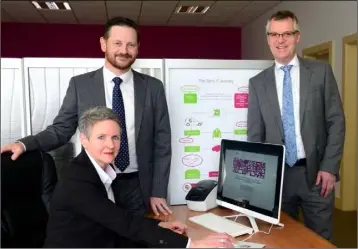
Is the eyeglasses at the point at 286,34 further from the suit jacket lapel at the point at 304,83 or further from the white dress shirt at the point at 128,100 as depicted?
the white dress shirt at the point at 128,100

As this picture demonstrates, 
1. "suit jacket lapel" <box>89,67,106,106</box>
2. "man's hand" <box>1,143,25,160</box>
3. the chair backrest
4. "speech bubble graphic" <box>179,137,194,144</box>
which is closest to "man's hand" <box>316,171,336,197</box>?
"speech bubble graphic" <box>179,137,194,144</box>

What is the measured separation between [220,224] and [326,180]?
0.67 m

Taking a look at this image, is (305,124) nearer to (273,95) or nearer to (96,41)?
(273,95)

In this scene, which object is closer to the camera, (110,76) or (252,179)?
(252,179)

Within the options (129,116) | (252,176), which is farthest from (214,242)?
(129,116)

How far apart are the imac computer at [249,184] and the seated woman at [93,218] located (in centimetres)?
32

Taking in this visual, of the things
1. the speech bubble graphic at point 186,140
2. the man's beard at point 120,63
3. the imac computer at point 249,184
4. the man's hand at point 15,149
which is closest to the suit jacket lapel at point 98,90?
the man's beard at point 120,63

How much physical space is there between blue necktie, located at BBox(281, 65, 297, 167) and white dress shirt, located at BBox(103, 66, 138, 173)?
2.76 ft

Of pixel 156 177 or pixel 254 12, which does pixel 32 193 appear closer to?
pixel 156 177

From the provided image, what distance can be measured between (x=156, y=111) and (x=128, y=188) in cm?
45

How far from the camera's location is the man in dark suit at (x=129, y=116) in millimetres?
2088

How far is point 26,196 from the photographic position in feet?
5.47

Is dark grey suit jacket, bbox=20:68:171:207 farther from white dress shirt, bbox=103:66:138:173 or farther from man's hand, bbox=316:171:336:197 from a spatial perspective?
man's hand, bbox=316:171:336:197

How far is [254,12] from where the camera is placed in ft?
26.5
